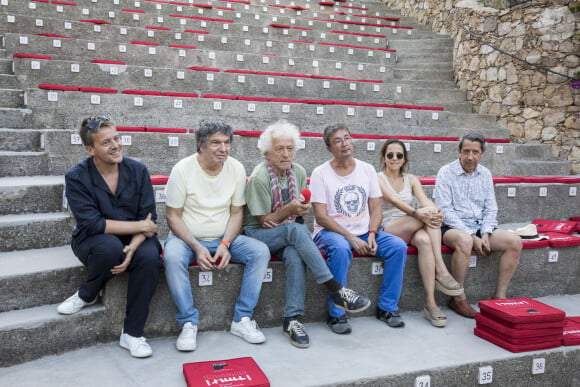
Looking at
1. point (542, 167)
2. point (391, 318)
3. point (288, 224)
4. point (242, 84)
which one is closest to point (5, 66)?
point (242, 84)

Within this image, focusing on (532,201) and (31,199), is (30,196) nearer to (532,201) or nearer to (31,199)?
(31,199)

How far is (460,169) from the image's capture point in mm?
2881

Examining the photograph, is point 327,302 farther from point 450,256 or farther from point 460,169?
point 460,169

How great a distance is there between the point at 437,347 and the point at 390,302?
353 mm

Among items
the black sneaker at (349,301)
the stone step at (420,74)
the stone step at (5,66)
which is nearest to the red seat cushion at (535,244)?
the black sneaker at (349,301)

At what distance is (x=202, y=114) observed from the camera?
3.96 m

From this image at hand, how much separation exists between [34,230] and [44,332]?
643mm

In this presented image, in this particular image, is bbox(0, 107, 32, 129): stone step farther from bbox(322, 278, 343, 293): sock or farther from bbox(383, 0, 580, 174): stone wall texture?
bbox(383, 0, 580, 174): stone wall texture

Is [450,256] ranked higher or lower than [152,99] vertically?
lower

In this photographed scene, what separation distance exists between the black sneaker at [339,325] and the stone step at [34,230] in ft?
4.45

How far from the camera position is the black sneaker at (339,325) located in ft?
7.70

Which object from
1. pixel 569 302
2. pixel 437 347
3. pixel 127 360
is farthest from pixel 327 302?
pixel 569 302

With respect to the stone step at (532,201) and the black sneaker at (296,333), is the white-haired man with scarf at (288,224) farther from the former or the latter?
the stone step at (532,201)

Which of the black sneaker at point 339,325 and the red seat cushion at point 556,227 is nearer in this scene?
the black sneaker at point 339,325
